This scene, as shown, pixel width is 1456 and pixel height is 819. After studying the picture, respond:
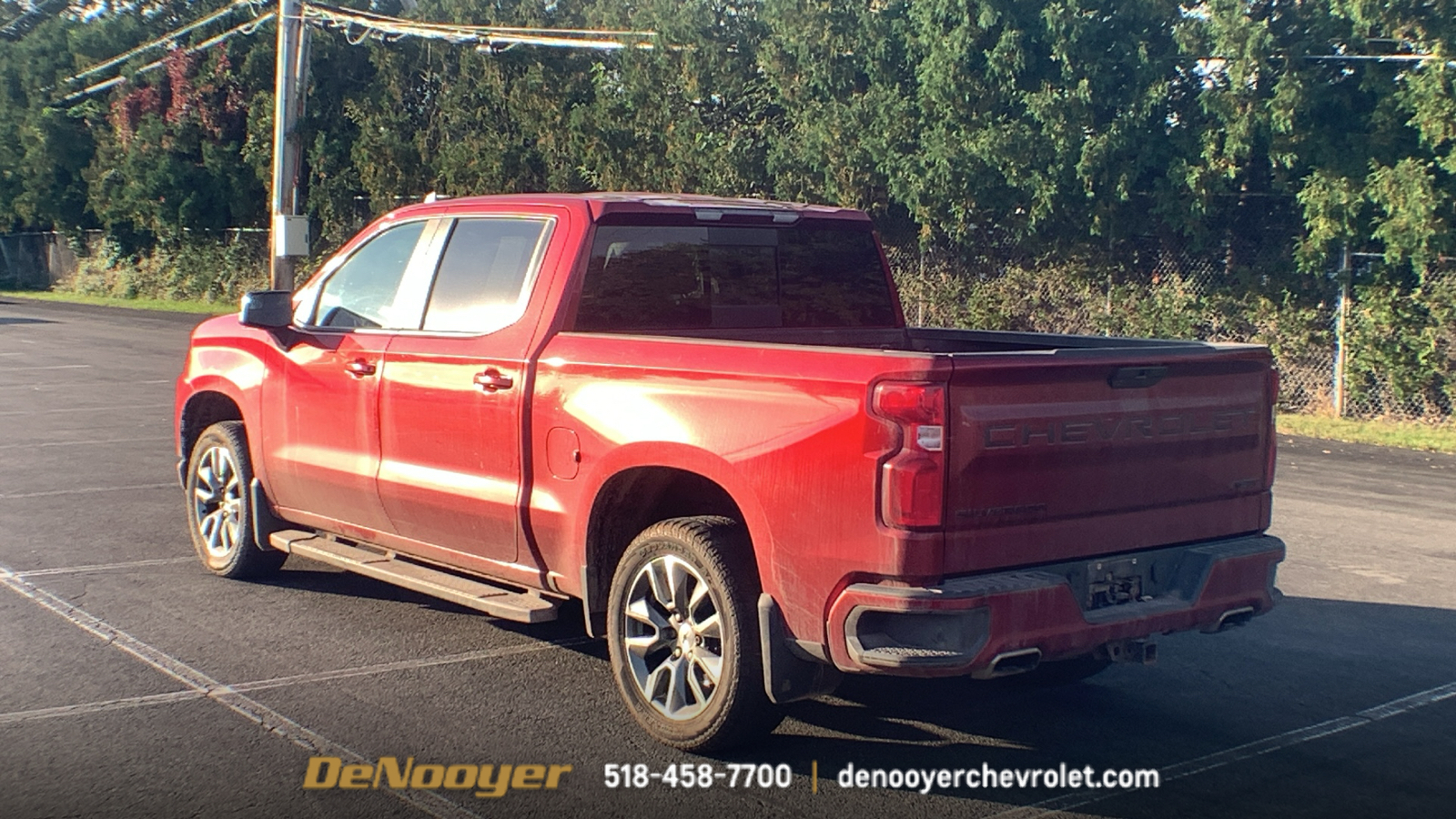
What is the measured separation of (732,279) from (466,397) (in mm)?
1241

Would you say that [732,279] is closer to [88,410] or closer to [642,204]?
[642,204]

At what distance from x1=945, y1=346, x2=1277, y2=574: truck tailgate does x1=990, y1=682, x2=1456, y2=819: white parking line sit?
0.77 m

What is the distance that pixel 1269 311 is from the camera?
16578 millimetres

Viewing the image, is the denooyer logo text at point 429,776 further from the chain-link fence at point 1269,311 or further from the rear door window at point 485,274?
the chain-link fence at point 1269,311

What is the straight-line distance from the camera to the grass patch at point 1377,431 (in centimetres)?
1437

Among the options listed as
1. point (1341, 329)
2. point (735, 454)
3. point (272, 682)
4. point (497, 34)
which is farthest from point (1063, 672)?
point (497, 34)

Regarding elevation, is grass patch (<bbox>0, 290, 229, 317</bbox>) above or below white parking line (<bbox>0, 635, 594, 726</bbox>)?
above

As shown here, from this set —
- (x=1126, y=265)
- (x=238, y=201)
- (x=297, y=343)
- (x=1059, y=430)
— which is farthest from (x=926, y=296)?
(x=238, y=201)

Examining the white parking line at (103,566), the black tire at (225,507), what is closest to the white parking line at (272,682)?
the black tire at (225,507)

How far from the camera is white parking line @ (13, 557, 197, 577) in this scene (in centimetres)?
774

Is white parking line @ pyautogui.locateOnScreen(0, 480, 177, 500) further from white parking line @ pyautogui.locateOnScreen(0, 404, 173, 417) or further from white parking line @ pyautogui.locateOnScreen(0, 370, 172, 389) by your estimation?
white parking line @ pyautogui.locateOnScreen(0, 370, 172, 389)

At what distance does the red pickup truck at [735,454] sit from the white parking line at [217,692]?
0.88 meters

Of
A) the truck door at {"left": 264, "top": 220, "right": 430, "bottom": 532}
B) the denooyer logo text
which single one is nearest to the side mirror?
the truck door at {"left": 264, "top": 220, "right": 430, "bottom": 532}

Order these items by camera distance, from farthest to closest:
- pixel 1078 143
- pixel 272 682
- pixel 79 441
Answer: pixel 1078 143
pixel 79 441
pixel 272 682
